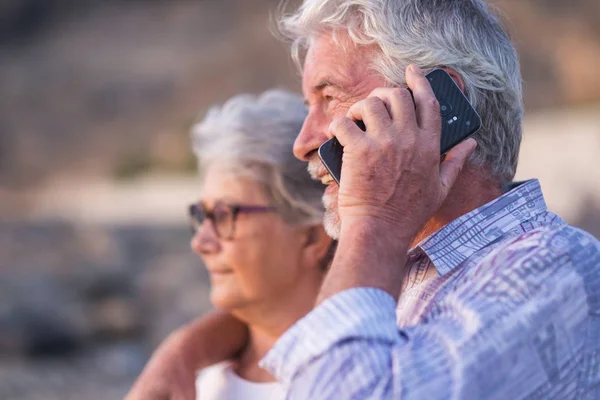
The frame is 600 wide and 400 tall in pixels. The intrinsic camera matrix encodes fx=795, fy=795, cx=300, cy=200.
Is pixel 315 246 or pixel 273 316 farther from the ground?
pixel 315 246

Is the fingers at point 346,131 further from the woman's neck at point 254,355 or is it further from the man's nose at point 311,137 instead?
the woman's neck at point 254,355

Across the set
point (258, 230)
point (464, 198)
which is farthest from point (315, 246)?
point (464, 198)

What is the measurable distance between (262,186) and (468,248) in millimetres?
1338

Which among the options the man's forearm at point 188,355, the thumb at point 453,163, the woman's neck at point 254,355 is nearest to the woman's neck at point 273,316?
the woman's neck at point 254,355

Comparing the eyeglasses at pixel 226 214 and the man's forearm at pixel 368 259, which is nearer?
the man's forearm at pixel 368 259

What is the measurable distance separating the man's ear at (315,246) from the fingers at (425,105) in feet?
4.20

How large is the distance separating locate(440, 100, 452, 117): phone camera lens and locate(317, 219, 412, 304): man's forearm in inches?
11.4

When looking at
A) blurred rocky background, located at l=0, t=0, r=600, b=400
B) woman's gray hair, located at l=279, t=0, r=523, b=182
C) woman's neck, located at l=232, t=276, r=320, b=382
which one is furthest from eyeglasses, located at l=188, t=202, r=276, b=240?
woman's gray hair, located at l=279, t=0, r=523, b=182

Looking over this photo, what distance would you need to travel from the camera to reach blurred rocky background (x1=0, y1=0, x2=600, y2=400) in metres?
7.79

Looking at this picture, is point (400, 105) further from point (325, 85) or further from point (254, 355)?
point (254, 355)

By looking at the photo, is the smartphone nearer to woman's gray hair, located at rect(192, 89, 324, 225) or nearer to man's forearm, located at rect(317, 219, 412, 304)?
man's forearm, located at rect(317, 219, 412, 304)

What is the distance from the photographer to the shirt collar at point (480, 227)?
1.56 meters

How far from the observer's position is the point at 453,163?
1552 mm

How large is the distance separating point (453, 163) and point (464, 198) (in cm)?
20
